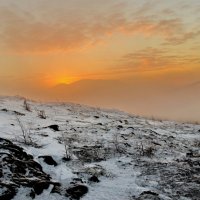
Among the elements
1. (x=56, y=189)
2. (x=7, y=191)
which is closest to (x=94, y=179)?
(x=56, y=189)

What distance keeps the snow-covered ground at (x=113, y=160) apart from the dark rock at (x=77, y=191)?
0.07 metres

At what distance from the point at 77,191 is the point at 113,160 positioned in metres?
1.57

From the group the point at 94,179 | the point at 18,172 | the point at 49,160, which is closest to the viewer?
the point at 18,172

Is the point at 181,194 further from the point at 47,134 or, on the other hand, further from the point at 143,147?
the point at 47,134

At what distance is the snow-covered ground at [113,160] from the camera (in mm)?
4797

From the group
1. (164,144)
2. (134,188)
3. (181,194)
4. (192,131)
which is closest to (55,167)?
(134,188)

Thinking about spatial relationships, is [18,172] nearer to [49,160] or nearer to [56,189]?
[56,189]

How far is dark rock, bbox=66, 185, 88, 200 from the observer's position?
454 centimetres

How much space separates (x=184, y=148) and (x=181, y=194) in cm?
286

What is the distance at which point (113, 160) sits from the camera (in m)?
6.11

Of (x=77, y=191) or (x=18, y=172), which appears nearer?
(x=77, y=191)

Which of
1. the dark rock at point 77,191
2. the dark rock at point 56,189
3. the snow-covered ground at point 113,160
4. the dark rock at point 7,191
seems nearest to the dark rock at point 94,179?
the snow-covered ground at point 113,160

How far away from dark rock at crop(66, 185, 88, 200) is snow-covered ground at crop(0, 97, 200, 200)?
7cm

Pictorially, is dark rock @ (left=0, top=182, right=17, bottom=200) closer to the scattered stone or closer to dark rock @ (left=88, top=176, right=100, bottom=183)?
the scattered stone
